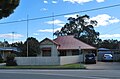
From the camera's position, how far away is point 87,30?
105750mm

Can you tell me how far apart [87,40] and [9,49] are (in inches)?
1289

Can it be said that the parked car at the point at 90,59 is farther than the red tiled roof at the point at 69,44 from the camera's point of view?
No

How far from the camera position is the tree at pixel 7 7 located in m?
16.1

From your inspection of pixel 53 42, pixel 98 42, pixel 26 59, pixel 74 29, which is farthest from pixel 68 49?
pixel 98 42

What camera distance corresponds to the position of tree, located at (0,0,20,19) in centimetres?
1608

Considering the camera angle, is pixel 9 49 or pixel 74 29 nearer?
pixel 9 49

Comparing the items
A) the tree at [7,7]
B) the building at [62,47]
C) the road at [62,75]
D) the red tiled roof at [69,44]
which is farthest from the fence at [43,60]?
the tree at [7,7]

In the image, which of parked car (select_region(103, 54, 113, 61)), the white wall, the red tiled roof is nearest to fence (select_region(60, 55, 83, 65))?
the white wall

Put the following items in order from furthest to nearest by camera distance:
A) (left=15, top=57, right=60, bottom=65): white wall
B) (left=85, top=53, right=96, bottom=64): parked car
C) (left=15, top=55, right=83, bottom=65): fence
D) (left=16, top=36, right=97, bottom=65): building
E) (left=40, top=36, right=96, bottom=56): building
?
1. (left=40, top=36, right=96, bottom=56): building
2. (left=16, top=36, right=97, bottom=65): building
3. (left=85, top=53, right=96, bottom=64): parked car
4. (left=15, top=57, right=60, bottom=65): white wall
5. (left=15, top=55, right=83, bottom=65): fence

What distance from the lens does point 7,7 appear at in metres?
16.5

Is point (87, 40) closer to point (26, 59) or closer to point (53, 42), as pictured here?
point (53, 42)

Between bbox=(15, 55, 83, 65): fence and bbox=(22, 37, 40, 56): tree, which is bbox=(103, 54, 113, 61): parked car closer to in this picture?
bbox=(15, 55, 83, 65): fence

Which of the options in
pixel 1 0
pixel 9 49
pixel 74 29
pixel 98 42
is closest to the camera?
pixel 1 0

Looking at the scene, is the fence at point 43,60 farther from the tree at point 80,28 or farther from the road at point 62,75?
the tree at point 80,28
